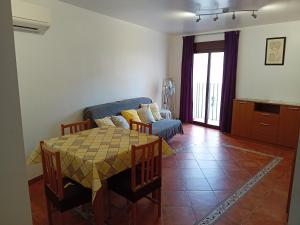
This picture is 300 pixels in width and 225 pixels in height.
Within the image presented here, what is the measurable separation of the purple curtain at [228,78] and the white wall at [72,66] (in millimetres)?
1912

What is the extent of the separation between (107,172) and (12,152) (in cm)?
114

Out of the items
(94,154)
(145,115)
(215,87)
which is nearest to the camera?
(94,154)

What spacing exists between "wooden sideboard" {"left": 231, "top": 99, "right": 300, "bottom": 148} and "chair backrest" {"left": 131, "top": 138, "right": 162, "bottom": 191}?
10.3 feet

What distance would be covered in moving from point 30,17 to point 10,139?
230cm

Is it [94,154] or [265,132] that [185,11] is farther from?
[265,132]

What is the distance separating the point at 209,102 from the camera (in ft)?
19.1

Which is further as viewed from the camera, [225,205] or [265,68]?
[265,68]

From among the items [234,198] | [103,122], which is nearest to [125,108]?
[103,122]

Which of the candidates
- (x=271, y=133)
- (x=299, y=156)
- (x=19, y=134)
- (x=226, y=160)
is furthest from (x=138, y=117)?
(x=19, y=134)

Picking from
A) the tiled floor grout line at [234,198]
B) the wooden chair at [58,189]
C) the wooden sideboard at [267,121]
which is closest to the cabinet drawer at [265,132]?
the wooden sideboard at [267,121]

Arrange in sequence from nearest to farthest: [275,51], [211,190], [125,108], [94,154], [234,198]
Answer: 1. [94,154]
2. [234,198]
3. [211,190]
4. [125,108]
5. [275,51]

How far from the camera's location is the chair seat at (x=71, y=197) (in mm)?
1880

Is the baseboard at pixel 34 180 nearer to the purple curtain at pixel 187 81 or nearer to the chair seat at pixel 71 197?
the chair seat at pixel 71 197

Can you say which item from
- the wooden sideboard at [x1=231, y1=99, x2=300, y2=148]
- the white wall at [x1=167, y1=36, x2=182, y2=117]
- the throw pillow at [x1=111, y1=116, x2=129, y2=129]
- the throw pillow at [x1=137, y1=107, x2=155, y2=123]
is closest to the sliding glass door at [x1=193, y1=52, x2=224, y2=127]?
the white wall at [x1=167, y1=36, x2=182, y2=117]
